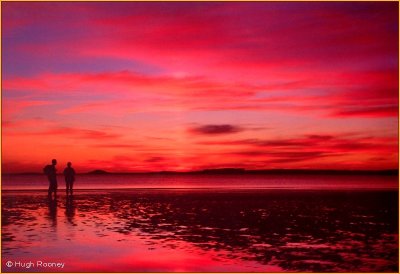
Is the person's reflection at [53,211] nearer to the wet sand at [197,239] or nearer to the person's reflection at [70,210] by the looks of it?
the wet sand at [197,239]

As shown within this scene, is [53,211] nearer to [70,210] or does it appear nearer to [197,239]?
[70,210]

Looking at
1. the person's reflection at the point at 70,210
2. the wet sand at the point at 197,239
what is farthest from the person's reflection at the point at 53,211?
the person's reflection at the point at 70,210

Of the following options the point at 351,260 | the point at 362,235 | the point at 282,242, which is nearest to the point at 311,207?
the point at 362,235

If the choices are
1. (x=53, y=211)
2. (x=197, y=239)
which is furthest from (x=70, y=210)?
(x=197, y=239)

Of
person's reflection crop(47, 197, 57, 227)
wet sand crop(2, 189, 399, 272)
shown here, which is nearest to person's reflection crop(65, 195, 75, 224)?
wet sand crop(2, 189, 399, 272)

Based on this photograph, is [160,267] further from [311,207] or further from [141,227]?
[311,207]

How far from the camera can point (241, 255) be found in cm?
1398

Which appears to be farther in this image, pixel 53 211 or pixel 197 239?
pixel 53 211

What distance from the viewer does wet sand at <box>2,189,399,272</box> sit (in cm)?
1346

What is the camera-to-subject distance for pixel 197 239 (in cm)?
1598

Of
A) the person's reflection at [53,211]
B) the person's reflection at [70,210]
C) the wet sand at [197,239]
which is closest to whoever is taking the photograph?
the wet sand at [197,239]

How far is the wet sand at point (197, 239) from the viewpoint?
44.2 feet

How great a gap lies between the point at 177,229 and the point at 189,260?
12.8ft

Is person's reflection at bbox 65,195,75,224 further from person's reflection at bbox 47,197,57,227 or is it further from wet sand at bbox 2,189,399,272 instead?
person's reflection at bbox 47,197,57,227
